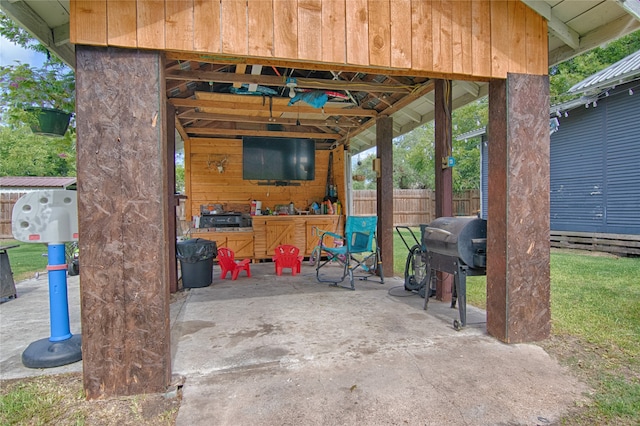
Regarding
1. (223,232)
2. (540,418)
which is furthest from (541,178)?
(223,232)

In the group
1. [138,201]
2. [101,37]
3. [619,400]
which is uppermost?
[101,37]

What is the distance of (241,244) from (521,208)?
4865 millimetres

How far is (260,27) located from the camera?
206cm

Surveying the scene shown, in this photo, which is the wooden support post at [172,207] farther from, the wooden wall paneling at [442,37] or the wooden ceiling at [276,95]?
the wooden wall paneling at [442,37]

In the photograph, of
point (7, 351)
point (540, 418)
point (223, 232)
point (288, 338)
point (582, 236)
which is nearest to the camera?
point (540, 418)

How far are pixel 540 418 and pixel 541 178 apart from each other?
1689 mm

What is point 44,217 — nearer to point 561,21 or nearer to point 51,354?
point 51,354

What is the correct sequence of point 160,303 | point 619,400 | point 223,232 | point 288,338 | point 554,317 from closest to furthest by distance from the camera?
point 619,400
point 160,303
point 288,338
point 554,317
point 223,232

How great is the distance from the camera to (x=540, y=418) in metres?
1.71

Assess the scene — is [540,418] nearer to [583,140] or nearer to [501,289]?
[501,289]

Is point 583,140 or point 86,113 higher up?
point 583,140

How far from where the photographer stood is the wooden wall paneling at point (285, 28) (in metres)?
2.08

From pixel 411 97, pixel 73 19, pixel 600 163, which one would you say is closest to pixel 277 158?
pixel 411 97

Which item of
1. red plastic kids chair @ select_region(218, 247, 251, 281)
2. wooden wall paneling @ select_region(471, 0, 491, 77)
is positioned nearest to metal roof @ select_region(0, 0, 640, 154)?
wooden wall paneling @ select_region(471, 0, 491, 77)
